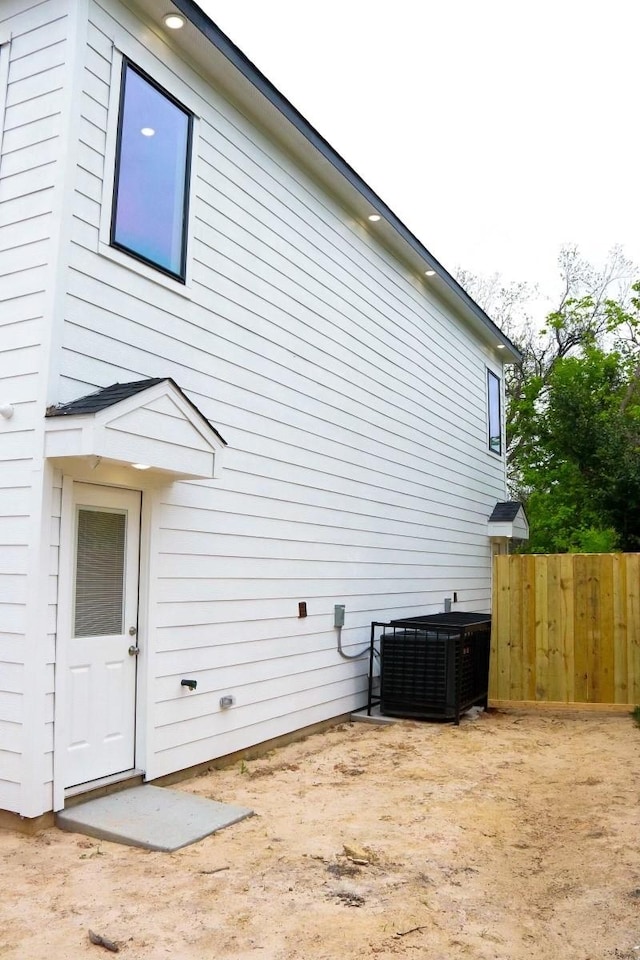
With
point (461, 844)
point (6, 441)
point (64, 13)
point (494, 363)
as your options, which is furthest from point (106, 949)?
point (494, 363)

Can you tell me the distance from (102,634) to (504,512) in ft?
30.3

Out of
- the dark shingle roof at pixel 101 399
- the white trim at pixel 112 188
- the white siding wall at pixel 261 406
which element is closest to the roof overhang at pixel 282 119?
the white siding wall at pixel 261 406

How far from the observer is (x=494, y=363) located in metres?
13.4

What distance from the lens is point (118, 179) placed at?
4.97 m

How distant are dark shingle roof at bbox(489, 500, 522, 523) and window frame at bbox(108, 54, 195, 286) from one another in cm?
842

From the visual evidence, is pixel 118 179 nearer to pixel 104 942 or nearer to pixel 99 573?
→ pixel 99 573

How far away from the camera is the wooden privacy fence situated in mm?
7660

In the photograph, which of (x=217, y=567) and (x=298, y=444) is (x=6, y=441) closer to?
(x=217, y=567)

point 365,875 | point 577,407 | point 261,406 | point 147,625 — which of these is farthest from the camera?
point 577,407

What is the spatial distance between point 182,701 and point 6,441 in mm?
2106

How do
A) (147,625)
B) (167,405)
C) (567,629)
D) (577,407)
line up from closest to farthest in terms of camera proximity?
(167,405)
(147,625)
(567,629)
(577,407)

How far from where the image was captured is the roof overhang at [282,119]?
537 centimetres

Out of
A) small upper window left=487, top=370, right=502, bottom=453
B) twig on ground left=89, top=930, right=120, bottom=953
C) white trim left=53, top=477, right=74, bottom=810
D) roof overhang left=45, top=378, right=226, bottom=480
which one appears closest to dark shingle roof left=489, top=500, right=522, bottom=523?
small upper window left=487, top=370, right=502, bottom=453

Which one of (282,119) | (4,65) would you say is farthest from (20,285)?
(282,119)
